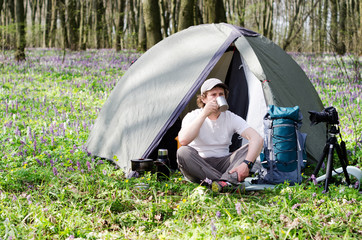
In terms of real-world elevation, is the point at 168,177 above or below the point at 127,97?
below

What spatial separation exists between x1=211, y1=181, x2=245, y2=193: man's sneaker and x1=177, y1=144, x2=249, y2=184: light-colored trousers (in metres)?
0.06

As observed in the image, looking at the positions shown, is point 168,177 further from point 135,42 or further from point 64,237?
point 135,42

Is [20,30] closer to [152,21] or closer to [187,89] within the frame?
[152,21]

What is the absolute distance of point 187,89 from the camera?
5.13 meters

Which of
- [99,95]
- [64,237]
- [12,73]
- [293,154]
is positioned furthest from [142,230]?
[12,73]

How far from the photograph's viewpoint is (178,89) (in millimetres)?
5234

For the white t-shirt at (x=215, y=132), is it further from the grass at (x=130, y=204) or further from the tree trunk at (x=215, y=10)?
the tree trunk at (x=215, y=10)

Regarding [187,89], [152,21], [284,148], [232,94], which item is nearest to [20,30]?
[152,21]

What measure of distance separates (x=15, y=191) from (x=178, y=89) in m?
2.41

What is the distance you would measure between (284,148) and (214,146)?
862 millimetres

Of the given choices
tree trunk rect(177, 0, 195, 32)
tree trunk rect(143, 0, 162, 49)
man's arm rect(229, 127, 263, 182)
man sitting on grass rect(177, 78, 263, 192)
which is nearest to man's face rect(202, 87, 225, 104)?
man sitting on grass rect(177, 78, 263, 192)

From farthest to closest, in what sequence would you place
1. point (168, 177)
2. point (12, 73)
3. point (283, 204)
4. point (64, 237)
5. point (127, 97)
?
1. point (12, 73)
2. point (127, 97)
3. point (168, 177)
4. point (283, 204)
5. point (64, 237)

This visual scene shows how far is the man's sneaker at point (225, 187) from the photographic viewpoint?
420 centimetres

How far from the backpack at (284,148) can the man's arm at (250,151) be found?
302mm
